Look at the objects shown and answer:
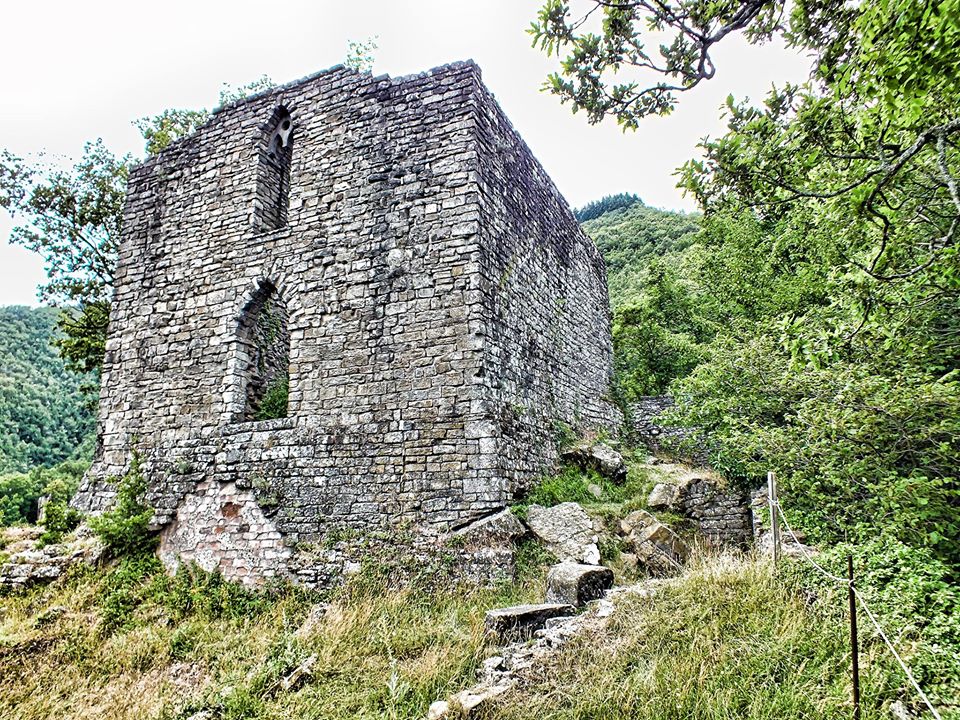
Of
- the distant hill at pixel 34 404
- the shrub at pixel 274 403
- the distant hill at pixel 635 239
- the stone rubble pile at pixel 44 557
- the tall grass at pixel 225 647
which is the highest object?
the distant hill at pixel 635 239

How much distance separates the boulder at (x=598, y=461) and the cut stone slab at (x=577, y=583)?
2.95 metres

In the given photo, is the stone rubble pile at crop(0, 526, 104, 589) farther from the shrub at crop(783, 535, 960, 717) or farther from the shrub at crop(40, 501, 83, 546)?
the shrub at crop(783, 535, 960, 717)

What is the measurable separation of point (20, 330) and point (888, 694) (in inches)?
1736

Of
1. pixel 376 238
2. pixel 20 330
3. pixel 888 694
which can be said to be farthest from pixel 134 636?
pixel 20 330

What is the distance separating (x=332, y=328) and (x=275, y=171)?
12.7 feet

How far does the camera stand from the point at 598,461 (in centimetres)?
912

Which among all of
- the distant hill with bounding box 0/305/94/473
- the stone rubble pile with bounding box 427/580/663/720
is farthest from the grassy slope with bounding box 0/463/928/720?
the distant hill with bounding box 0/305/94/473

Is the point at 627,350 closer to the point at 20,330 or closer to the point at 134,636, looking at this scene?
the point at 134,636

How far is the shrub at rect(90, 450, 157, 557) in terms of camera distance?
8.02m

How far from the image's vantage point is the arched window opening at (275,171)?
9.69 metres

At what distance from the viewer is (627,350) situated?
17.0m

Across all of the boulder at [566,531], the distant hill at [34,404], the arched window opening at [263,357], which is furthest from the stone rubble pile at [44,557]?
the distant hill at [34,404]

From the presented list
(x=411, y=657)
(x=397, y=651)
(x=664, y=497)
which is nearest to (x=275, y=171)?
(x=397, y=651)

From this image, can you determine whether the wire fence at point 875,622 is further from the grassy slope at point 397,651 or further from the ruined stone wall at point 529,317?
the ruined stone wall at point 529,317
